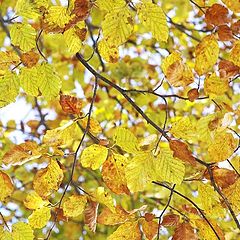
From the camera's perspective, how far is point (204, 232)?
1.14 m

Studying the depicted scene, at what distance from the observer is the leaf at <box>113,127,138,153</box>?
113cm

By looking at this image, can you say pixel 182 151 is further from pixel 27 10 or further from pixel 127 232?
pixel 27 10

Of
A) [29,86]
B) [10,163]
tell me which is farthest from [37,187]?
[29,86]

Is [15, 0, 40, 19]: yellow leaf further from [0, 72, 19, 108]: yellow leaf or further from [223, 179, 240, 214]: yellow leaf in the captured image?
[223, 179, 240, 214]: yellow leaf

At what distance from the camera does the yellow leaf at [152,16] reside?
42.2 inches

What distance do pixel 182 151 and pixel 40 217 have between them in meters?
0.33

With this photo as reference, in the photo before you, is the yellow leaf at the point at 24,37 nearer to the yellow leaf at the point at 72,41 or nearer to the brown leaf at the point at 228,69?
the yellow leaf at the point at 72,41

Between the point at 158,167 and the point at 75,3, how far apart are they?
1.08ft

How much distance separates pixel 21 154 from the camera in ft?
3.63

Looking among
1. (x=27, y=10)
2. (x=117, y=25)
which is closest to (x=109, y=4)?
(x=117, y=25)

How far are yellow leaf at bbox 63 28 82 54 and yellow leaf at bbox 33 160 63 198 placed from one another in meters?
0.22

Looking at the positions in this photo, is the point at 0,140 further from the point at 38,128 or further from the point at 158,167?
the point at 158,167

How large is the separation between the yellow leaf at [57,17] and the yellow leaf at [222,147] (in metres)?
0.36

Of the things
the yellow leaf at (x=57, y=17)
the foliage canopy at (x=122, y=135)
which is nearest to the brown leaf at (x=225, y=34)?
the foliage canopy at (x=122, y=135)
